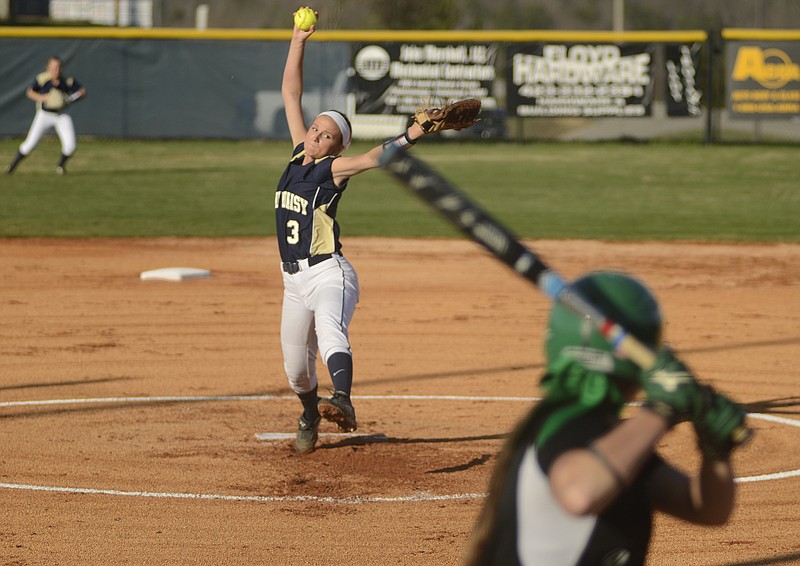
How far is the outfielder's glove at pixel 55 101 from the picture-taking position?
87.8 feet

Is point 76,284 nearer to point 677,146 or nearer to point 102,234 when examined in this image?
point 102,234

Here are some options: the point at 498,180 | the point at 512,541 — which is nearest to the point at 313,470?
the point at 512,541

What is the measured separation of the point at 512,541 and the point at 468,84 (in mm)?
33542

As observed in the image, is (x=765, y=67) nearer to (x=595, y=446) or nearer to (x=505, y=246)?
(x=505, y=246)

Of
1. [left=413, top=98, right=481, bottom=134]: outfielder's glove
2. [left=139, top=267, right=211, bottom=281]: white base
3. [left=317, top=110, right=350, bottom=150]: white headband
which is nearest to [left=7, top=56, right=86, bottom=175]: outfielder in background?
[left=139, top=267, right=211, bottom=281]: white base

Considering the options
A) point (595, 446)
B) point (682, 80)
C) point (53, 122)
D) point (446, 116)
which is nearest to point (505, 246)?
point (595, 446)

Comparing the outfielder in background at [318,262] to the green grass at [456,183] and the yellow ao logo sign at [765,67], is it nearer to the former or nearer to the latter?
the green grass at [456,183]

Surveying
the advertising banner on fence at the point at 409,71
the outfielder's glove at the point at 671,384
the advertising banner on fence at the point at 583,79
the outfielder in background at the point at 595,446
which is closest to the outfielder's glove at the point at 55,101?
the advertising banner on fence at the point at 409,71

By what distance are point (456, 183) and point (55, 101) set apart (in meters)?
8.92

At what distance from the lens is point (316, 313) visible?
8094 mm

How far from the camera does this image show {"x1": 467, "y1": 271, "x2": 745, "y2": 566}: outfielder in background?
292 cm

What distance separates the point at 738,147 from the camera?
35156 millimetres

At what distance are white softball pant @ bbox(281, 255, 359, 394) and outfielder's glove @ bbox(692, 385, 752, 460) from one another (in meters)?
5.00

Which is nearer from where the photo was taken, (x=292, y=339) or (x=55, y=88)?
(x=292, y=339)
